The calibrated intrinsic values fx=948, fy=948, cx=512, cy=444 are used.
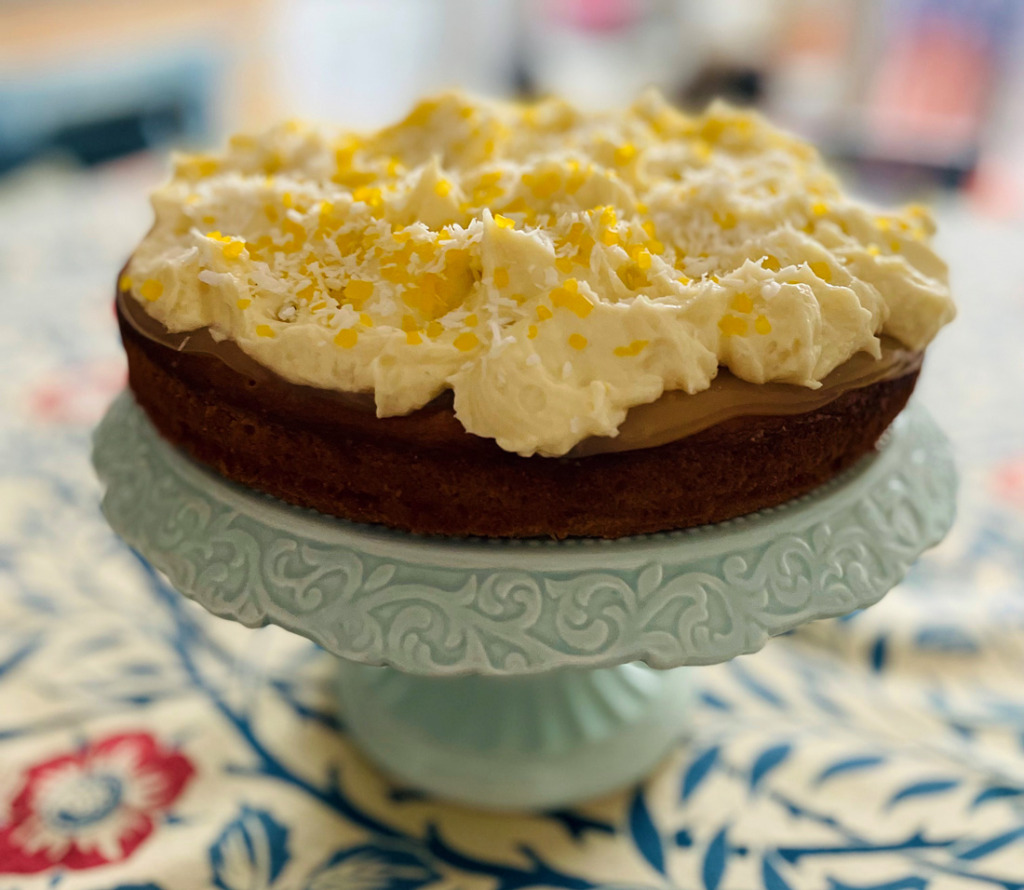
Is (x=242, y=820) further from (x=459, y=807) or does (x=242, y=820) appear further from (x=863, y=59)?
(x=863, y=59)

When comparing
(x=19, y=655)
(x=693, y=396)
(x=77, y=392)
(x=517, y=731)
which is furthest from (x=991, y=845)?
(x=77, y=392)

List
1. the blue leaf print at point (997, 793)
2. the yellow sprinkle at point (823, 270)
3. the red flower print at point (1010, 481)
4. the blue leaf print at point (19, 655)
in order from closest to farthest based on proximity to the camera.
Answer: the yellow sprinkle at point (823, 270), the blue leaf print at point (997, 793), the blue leaf print at point (19, 655), the red flower print at point (1010, 481)

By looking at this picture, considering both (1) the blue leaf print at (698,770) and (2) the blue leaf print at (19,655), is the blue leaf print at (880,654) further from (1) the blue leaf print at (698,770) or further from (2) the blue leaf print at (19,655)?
(2) the blue leaf print at (19,655)

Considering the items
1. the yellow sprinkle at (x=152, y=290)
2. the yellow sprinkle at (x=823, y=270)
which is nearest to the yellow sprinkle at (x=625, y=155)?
the yellow sprinkle at (x=823, y=270)

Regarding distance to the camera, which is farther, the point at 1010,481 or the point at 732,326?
the point at 1010,481

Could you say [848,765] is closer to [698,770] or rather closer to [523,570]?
[698,770]

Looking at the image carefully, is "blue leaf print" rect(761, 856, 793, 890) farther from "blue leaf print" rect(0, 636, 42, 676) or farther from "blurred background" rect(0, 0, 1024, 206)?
"blurred background" rect(0, 0, 1024, 206)
